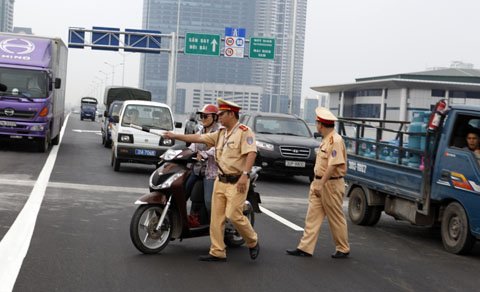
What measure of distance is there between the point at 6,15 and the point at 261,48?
13285 cm

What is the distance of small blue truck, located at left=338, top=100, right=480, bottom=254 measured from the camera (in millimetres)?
9125

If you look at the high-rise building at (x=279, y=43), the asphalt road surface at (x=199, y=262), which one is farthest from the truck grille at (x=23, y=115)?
the high-rise building at (x=279, y=43)

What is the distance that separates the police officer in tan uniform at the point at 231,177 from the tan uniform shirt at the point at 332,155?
1.05 meters

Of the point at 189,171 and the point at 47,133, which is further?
the point at 47,133

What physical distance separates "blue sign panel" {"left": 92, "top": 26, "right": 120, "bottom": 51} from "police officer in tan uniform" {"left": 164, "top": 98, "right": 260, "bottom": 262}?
4512cm

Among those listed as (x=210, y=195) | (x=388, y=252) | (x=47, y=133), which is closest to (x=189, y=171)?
(x=210, y=195)

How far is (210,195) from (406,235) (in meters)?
3.96

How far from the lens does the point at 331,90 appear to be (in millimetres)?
120688

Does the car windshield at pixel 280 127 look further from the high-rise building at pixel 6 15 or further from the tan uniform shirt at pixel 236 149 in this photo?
the high-rise building at pixel 6 15

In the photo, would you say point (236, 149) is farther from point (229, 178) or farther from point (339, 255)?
point (339, 255)

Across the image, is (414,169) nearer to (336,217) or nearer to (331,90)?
(336,217)

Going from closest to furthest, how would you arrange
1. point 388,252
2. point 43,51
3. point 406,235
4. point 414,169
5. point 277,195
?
point 388,252, point 414,169, point 406,235, point 277,195, point 43,51

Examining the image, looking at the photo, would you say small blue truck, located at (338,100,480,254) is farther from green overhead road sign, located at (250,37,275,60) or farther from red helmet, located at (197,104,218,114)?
green overhead road sign, located at (250,37,275,60)

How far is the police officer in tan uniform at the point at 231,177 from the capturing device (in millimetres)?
7742
